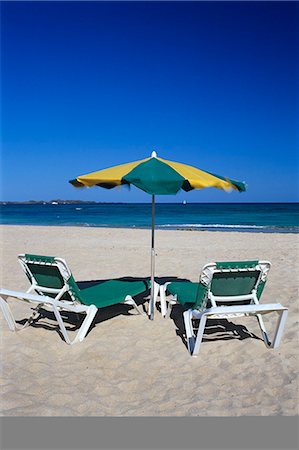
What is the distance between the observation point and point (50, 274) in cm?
445

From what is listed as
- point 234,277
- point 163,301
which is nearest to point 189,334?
point 234,277

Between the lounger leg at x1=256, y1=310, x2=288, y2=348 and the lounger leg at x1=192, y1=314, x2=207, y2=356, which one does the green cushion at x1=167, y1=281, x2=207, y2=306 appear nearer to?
the lounger leg at x1=192, y1=314, x2=207, y2=356

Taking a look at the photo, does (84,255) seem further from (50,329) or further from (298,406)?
(298,406)

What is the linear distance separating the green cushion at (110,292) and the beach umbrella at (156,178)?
1295 millimetres

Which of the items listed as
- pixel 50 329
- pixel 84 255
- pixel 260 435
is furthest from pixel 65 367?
pixel 84 255

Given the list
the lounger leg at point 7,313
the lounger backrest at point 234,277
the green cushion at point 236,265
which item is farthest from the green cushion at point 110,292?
the green cushion at point 236,265

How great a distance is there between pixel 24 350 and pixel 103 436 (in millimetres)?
1660

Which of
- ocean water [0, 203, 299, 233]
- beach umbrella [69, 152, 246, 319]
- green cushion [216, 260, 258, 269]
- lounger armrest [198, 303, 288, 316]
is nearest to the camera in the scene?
lounger armrest [198, 303, 288, 316]

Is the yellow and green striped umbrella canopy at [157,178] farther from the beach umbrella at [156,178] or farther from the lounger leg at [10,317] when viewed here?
the lounger leg at [10,317]

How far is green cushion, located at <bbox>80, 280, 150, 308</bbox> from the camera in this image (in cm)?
467

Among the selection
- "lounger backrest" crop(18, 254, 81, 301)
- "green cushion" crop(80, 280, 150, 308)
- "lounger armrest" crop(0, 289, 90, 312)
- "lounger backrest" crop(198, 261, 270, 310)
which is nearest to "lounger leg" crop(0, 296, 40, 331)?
"lounger armrest" crop(0, 289, 90, 312)

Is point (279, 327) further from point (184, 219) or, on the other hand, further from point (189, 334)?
point (184, 219)

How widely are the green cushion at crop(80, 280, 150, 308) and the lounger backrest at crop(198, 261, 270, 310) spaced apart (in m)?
1.12

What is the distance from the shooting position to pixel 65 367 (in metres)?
3.82
